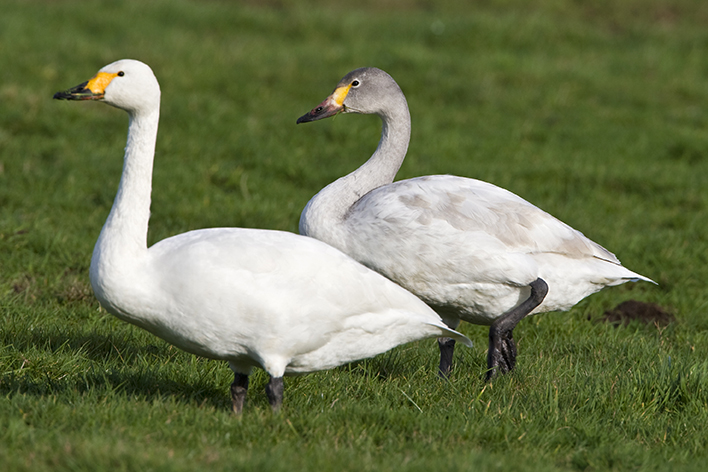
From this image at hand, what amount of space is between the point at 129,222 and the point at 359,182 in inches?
72.1

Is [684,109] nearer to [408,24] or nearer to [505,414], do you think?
[408,24]

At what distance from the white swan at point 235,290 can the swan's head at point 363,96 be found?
1.68m

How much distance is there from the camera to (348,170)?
9.27m

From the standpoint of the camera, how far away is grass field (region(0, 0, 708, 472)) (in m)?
3.77

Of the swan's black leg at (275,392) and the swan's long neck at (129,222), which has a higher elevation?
the swan's long neck at (129,222)

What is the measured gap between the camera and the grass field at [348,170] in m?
3.77

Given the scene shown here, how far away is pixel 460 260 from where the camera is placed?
471cm

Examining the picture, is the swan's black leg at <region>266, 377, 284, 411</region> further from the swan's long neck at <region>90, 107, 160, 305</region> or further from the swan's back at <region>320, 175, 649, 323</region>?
the swan's back at <region>320, 175, 649, 323</region>

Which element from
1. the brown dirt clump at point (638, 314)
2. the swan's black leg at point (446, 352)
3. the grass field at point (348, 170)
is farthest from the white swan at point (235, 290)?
the brown dirt clump at point (638, 314)

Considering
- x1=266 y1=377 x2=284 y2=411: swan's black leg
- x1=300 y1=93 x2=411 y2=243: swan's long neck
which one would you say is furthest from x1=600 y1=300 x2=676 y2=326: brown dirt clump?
x1=266 y1=377 x2=284 y2=411: swan's black leg

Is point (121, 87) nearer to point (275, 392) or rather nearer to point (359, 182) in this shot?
point (275, 392)

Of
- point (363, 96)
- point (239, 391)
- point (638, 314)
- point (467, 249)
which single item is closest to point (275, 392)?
point (239, 391)

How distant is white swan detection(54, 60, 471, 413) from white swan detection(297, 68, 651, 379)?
0.58 m

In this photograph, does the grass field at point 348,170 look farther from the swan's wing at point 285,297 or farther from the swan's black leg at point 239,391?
the swan's wing at point 285,297
